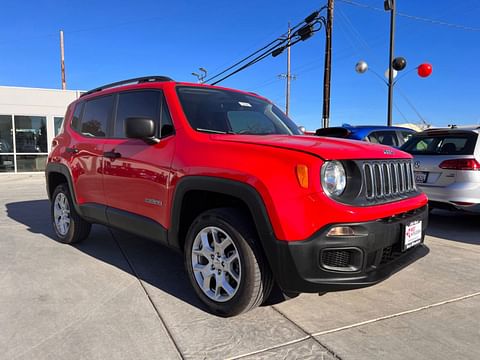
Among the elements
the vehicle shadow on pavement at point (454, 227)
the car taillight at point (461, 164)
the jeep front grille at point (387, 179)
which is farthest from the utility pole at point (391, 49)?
the jeep front grille at point (387, 179)

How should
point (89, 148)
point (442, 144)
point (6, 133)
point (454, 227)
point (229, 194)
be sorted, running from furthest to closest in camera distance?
1. point (6, 133)
2. point (454, 227)
3. point (442, 144)
4. point (89, 148)
5. point (229, 194)

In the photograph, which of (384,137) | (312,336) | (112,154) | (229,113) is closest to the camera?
(312,336)

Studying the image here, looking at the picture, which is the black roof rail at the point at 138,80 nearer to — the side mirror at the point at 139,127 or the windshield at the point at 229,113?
the windshield at the point at 229,113

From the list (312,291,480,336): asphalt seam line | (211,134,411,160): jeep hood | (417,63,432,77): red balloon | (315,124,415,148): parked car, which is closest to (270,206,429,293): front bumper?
(312,291,480,336): asphalt seam line

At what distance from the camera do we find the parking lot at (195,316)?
7.92ft

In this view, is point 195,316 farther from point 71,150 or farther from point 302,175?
point 71,150

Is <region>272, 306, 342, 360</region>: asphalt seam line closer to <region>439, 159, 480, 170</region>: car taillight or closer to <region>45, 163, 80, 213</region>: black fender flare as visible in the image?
<region>45, 163, 80, 213</region>: black fender flare

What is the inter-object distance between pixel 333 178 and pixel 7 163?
17.4m

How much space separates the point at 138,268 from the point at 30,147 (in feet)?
Result: 50.3

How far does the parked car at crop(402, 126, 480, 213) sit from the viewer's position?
5.11 metres

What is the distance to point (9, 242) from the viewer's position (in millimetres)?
5070

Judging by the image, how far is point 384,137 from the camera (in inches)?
313

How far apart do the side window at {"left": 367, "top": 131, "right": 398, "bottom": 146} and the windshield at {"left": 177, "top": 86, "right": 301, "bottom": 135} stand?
13.6ft

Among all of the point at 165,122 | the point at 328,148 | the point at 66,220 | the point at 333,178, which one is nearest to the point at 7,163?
the point at 66,220
